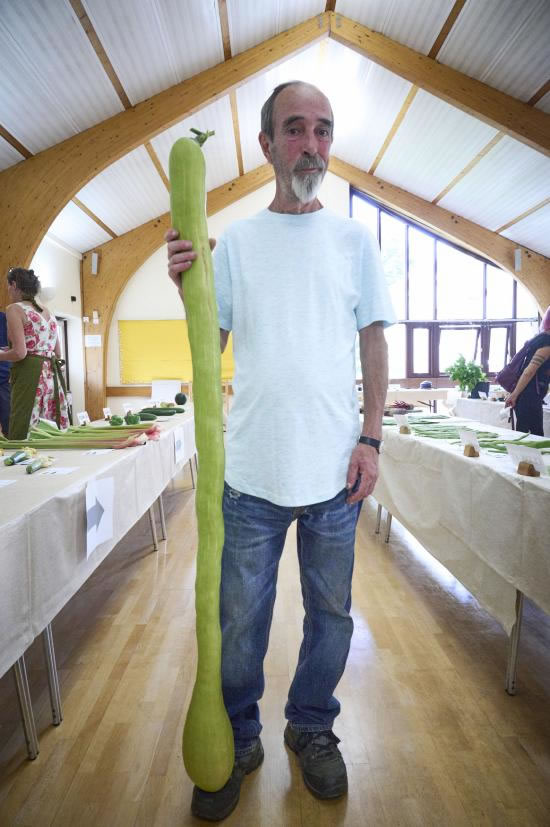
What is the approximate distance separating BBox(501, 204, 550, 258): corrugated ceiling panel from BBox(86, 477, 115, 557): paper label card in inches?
302

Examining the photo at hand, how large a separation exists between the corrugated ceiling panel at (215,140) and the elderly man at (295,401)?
556 cm

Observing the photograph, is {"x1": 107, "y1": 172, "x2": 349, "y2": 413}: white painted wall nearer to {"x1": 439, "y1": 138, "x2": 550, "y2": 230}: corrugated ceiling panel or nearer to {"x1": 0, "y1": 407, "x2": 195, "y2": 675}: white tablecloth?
{"x1": 439, "y1": 138, "x2": 550, "y2": 230}: corrugated ceiling panel

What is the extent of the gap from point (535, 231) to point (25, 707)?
346 inches

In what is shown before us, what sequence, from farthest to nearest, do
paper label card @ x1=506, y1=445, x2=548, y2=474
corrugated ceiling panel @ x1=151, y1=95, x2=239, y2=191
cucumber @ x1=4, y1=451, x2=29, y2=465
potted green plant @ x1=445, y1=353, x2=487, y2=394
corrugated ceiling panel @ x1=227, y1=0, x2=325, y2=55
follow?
corrugated ceiling panel @ x1=151, y1=95, x2=239, y2=191 < potted green plant @ x1=445, y1=353, x2=487, y2=394 < corrugated ceiling panel @ x1=227, y1=0, x2=325, y2=55 < cucumber @ x1=4, y1=451, x2=29, y2=465 < paper label card @ x1=506, y1=445, x2=548, y2=474

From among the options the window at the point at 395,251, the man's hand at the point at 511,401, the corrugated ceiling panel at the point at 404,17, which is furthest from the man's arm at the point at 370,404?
the window at the point at 395,251

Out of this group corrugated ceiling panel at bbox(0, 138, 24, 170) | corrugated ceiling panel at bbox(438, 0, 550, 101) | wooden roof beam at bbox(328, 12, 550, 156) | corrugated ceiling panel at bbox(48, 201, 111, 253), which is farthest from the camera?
corrugated ceiling panel at bbox(48, 201, 111, 253)

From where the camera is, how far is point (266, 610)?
1.10 meters

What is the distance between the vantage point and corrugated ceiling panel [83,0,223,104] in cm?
401

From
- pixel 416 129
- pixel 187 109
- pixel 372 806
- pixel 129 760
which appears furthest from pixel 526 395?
pixel 416 129

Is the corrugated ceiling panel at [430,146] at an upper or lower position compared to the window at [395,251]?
upper

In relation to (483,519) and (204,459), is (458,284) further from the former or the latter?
(204,459)

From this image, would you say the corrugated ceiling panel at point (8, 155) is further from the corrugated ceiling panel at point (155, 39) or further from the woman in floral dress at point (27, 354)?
the woman in floral dress at point (27, 354)

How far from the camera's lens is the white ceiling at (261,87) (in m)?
4.12

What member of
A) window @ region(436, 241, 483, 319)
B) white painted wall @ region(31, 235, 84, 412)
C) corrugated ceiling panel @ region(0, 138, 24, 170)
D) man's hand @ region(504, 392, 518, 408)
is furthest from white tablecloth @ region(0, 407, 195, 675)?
window @ region(436, 241, 483, 319)
